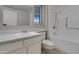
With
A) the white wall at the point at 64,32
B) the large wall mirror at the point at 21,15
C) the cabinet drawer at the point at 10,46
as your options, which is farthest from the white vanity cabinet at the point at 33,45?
the white wall at the point at 64,32

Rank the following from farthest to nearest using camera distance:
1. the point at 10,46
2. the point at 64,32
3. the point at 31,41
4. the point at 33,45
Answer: the point at 64,32
the point at 33,45
the point at 31,41
the point at 10,46

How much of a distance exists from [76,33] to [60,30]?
60 centimetres

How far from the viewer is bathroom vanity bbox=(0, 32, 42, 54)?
139 centimetres

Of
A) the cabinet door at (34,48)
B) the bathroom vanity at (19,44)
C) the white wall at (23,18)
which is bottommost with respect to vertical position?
the cabinet door at (34,48)

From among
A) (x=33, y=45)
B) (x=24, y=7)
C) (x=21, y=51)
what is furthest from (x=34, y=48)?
(x=24, y=7)

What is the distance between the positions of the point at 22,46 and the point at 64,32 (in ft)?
6.67

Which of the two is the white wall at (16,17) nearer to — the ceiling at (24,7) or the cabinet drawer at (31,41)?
the ceiling at (24,7)

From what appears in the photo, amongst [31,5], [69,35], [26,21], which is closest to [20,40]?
[26,21]

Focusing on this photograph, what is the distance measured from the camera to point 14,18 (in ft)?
7.70

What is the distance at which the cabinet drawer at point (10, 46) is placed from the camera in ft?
4.48

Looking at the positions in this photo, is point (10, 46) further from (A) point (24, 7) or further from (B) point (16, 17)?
(A) point (24, 7)

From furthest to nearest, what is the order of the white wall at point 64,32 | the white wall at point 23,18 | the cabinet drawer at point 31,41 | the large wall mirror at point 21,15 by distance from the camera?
the white wall at point 64,32 → the white wall at point 23,18 → the large wall mirror at point 21,15 → the cabinet drawer at point 31,41

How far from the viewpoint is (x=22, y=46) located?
5.66 feet
